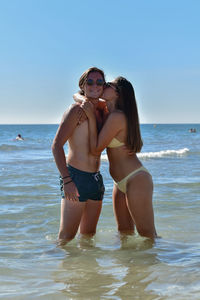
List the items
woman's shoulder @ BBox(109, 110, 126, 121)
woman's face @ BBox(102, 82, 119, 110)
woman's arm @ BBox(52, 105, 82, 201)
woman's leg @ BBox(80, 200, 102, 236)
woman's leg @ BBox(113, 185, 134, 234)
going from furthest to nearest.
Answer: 1. woman's leg @ BBox(113, 185, 134, 234)
2. woman's leg @ BBox(80, 200, 102, 236)
3. woman's face @ BBox(102, 82, 119, 110)
4. woman's shoulder @ BBox(109, 110, 126, 121)
5. woman's arm @ BBox(52, 105, 82, 201)

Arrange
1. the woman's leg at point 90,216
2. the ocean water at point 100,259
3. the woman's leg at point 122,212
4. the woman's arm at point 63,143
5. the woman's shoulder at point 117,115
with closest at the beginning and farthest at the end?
the ocean water at point 100,259 → the woman's arm at point 63,143 → the woman's shoulder at point 117,115 → the woman's leg at point 90,216 → the woman's leg at point 122,212

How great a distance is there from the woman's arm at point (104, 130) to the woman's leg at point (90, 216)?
614 millimetres

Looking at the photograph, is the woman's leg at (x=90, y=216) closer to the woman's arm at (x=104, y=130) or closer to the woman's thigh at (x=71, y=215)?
the woman's thigh at (x=71, y=215)

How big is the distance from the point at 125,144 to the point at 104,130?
12.3 inches

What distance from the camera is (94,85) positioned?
14.0 feet

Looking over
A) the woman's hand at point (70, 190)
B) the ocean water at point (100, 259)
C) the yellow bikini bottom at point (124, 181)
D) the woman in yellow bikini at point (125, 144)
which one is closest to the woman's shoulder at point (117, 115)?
the woman in yellow bikini at point (125, 144)

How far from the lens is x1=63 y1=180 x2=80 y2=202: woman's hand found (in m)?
4.11

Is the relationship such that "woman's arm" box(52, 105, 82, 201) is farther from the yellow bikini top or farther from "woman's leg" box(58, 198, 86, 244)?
the yellow bikini top

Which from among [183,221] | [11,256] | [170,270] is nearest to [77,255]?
[11,256]

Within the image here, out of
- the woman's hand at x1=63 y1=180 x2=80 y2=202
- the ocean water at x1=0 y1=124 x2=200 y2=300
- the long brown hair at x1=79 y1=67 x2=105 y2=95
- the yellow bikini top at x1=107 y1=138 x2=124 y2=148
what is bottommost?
the ocean water at x1=0 y1=124 x2=200 y2=300

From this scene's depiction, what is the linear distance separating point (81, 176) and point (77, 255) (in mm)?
958

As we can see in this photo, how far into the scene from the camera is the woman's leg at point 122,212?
15.4 feet

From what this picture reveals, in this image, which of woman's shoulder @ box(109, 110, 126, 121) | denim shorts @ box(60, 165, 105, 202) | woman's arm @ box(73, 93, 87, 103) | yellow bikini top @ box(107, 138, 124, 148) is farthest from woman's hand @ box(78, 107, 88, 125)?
denim shorts @ box(60, 165, 105, 202)

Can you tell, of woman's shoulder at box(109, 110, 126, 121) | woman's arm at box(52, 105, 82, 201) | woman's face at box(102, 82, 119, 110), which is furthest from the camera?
woman's face at box(102, 82, 119, 110)
